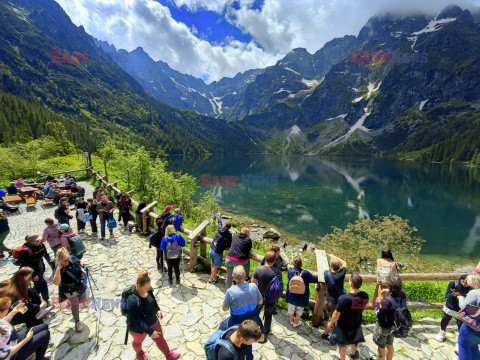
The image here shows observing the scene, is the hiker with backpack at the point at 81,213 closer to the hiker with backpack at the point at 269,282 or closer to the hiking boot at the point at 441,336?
the hiker with backpack at the point at 269,282

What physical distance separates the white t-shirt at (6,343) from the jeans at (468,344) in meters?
9.07

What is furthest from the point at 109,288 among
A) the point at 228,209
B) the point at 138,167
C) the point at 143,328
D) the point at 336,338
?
the point at 228,209

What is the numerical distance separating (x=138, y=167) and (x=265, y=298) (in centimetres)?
2561

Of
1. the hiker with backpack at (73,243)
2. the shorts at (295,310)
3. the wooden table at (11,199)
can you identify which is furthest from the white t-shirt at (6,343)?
the wooden table at (11,199)

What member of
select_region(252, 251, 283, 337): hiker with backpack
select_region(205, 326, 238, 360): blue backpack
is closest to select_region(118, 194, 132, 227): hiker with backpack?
select_region(252, 251, 283, 337): hiker with backpack

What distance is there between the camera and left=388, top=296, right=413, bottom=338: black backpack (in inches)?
176

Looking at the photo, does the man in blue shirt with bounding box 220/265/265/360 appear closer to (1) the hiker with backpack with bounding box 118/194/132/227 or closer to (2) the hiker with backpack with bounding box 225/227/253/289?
(2) the hiker with backpack with bounding box 225/227/253/289

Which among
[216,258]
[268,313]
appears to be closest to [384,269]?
[268,313]

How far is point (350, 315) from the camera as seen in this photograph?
4.78m

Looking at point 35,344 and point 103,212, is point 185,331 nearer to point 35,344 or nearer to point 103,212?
point 35,344

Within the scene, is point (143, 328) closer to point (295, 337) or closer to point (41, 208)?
point (295, 337)

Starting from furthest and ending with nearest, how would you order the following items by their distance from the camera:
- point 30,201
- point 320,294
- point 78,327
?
1. point 30,201
2. point 320,294
3. point 78,327

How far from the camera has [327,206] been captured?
143ft

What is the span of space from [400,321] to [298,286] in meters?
2.27
